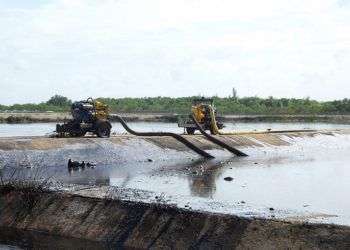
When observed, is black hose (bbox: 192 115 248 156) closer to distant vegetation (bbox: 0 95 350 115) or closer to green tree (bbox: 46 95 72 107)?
distant vegetation (bbox: 0 95 350 115)

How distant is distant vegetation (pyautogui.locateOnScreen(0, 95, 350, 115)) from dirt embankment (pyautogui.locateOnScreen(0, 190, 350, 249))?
101 m

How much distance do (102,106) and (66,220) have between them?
18.6m

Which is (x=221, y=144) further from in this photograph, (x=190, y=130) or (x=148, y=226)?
(x=148, y=226)

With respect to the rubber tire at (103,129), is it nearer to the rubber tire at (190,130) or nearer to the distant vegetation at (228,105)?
the rubber tire at (190,130)

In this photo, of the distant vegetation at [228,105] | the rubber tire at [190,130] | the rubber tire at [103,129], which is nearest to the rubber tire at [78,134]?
the rubber tire at [103,129]

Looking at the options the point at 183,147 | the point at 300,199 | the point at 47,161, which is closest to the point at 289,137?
the point at 183,147

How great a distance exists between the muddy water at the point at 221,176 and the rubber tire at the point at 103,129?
158cm

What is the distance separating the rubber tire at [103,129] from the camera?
34000 mm

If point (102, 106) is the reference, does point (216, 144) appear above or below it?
below

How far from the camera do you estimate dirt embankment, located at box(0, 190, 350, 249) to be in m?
12.9

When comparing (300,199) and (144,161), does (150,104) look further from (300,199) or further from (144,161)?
(300,199)

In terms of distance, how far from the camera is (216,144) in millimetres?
38625

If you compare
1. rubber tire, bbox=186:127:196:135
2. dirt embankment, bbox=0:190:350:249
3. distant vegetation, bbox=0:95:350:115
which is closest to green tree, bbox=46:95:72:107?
distant vegetation, bbox=0:95:350:115

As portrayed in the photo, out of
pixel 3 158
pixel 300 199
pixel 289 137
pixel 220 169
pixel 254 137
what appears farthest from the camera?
pixel 289 137
